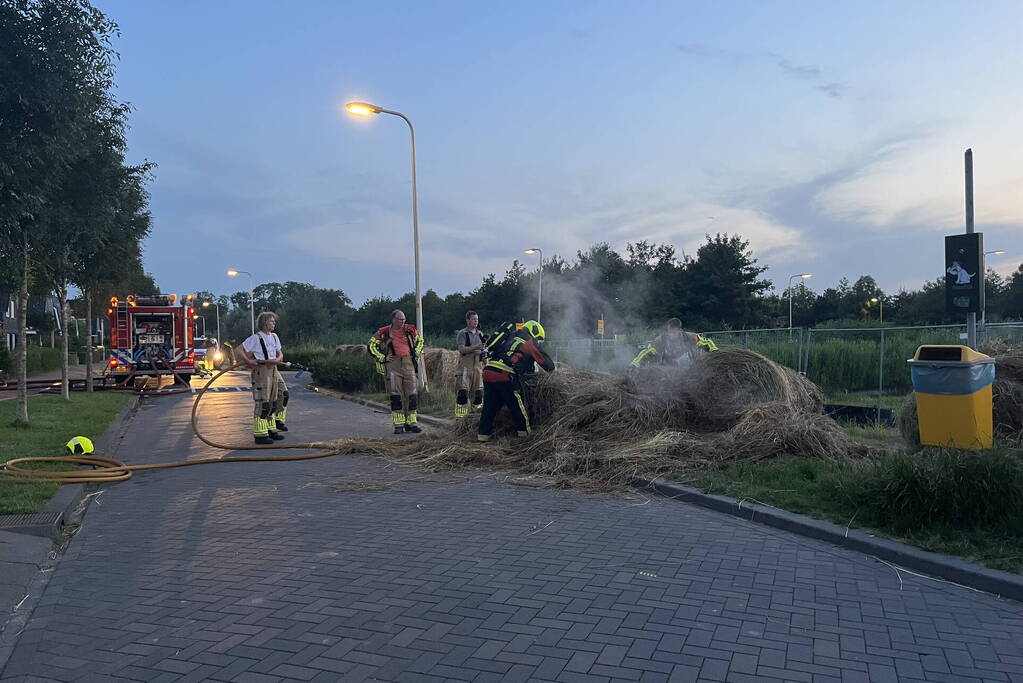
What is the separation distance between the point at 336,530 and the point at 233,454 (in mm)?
4943

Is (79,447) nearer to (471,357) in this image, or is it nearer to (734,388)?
(471,357)

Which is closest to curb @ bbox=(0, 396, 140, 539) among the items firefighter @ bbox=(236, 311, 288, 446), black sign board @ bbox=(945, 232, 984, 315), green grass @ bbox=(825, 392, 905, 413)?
firefighter @ bbox=(236, 311, 288, 446)

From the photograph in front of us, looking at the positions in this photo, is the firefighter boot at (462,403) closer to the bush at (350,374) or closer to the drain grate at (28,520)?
the drain grate at (28,520)

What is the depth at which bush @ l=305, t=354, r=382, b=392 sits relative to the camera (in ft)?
74.7

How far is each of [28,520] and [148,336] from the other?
804 inches

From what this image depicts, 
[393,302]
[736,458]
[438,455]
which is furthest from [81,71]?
[393,302]

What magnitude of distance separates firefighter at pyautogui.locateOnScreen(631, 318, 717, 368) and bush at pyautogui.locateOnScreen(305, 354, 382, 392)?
11.6 meters

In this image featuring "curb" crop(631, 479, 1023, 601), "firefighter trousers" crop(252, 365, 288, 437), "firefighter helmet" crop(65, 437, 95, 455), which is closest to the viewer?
"curb" crop(631, 479, 1023, 601)

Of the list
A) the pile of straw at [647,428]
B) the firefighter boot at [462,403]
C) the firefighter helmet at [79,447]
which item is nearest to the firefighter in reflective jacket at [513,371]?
the pile of straw at [647,428]

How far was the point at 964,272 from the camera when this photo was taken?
29.4 ft

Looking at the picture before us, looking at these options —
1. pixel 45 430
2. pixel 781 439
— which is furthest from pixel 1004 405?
pixel 45 430

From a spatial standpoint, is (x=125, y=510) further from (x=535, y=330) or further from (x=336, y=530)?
(x=535, y=330)

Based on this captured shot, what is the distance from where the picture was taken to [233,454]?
35.2 ft

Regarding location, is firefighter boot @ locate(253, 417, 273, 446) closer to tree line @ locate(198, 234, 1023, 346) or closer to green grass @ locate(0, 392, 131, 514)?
green grass @ locate(0, 392, 131, 514)
